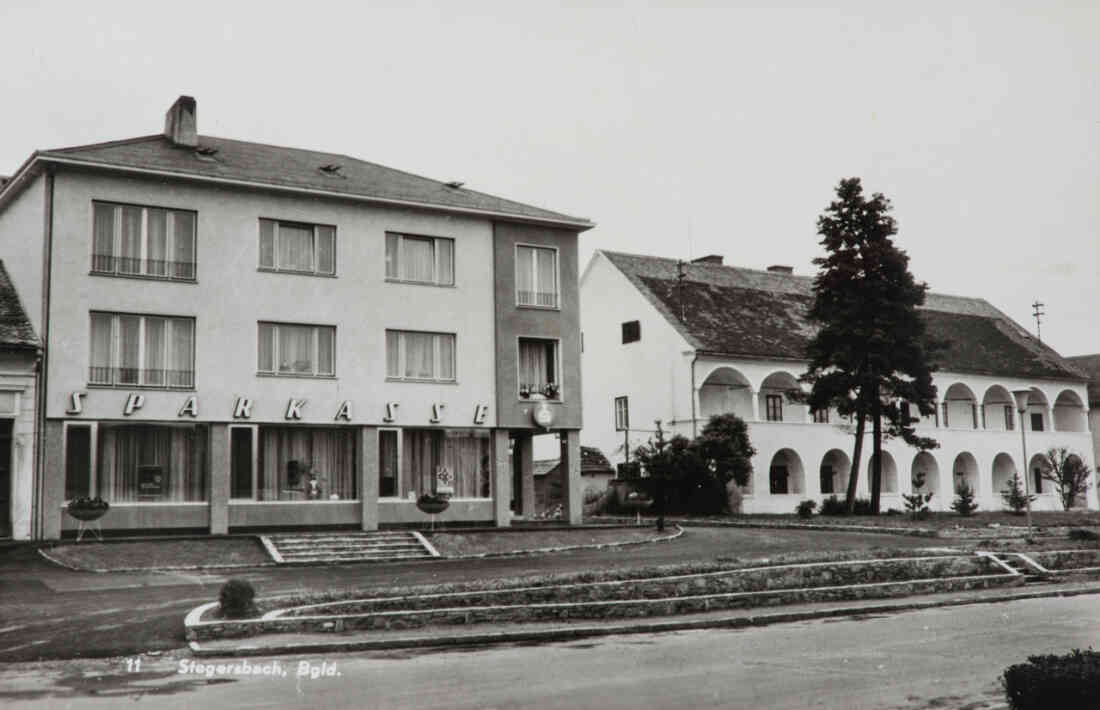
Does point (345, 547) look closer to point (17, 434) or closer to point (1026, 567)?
point (17, 434)

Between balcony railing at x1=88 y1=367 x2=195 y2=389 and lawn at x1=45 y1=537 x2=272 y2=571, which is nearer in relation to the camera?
lawn at x1=45 y1=537 x2=272 y2=571

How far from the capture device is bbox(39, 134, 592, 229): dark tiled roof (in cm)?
2975

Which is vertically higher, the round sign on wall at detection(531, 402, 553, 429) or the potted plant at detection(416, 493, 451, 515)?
the round sign on wall at detection(531, 402, 553, 429)

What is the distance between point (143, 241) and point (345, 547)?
9.34 metres

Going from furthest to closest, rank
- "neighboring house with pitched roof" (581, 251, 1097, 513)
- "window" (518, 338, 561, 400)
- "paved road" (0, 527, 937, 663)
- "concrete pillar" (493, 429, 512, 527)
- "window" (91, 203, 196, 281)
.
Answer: "neighboring house with pitched roof" (581, 251, 1097, 513) → "window" (518, 338, 561, 400) → "concrete pillar" (493, 429, 512, 527) → "window" (91, 203, 196, 281) → "paved road" (0, 527, 937, 663)

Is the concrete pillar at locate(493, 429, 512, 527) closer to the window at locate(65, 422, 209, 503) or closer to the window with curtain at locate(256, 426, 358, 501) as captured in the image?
the window with curtain at locate(256, 426, 358, 501)

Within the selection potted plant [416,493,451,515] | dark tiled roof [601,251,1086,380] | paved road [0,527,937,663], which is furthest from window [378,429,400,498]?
dark tiled roof [601,251,1086,380]

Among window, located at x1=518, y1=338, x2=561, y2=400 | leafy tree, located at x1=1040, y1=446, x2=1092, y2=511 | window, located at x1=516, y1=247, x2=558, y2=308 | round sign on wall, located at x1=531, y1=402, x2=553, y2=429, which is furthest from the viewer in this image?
leafy tree, located at x1=1040, y1=446, x2=1092, y2=511

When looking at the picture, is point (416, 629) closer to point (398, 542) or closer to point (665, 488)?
point (398, 542)

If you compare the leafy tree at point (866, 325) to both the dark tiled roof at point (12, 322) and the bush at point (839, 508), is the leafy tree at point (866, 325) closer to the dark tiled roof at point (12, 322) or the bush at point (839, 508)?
the bush at point (839, 508)

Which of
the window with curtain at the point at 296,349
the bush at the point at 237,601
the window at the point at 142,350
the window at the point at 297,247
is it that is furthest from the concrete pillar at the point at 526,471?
the bush at the point at 237,601

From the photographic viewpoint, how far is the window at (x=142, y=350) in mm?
28859

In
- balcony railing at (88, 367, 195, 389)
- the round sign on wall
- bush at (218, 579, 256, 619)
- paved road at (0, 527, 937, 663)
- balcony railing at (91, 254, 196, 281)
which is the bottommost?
paved road at (0, 527, 937, 663)

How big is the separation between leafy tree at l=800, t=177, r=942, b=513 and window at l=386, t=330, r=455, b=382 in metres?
16.8
